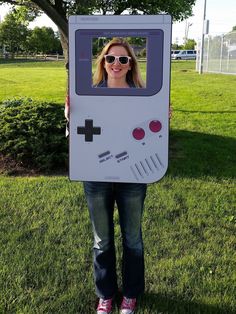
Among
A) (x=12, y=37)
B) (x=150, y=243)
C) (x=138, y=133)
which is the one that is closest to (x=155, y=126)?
(x=138, y=133)

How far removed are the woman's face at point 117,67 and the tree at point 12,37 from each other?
64.4 meters

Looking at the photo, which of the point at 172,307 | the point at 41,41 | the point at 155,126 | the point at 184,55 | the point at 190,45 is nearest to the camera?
the point at 155,126

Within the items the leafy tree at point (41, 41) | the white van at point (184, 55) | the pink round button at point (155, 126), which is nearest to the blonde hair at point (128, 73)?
the pink round button at point (155, 126)

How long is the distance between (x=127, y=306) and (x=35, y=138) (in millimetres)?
3560

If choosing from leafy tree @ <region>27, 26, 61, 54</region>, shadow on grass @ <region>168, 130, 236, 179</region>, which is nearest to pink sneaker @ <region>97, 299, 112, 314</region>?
shadow on grass @ <region>168, 130, 236, 179</region>

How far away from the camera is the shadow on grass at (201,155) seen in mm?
5934

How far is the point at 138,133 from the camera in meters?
2.40

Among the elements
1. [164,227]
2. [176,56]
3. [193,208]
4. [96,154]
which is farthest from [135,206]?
[176,56]

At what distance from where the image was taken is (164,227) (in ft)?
13.8

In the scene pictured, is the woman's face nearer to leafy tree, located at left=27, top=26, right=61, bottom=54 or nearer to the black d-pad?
the black d-pad

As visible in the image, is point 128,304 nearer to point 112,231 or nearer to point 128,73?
point 112,231

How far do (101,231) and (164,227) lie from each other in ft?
5.10

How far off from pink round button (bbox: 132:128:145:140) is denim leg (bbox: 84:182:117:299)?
366 mm

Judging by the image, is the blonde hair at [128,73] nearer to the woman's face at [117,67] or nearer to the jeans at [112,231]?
the woman's face at [117,67]
